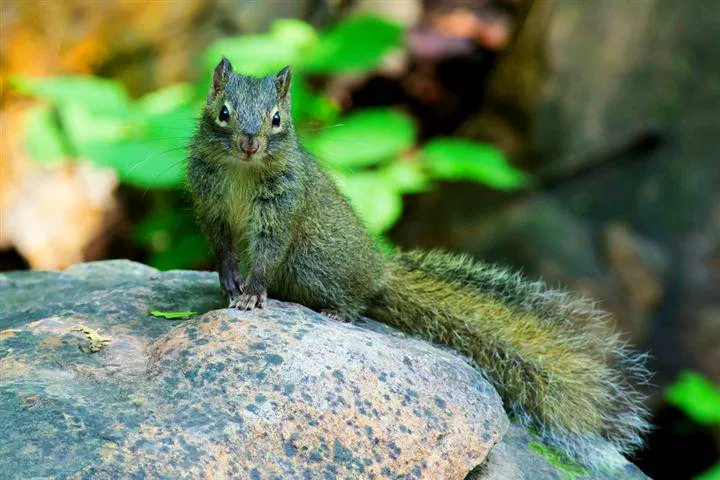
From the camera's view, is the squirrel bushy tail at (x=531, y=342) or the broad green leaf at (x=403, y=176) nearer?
the squirrel bushy tail at (x=531, y=342)

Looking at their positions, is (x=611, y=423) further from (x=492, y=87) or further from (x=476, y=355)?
(x=492, y=87)

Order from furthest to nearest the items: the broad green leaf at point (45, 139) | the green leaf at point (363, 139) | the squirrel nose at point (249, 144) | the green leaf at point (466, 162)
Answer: the broad green leaf at point (45, 139) < the green leaf at point (466, 162) < the green leaf at point (363, 139) < the squirrel nose at point (249, 144)

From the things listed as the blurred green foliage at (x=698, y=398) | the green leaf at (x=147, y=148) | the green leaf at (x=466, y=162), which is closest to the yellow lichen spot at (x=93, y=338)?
the green leaf at (x=147, y=148)

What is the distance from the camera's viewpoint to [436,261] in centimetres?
404

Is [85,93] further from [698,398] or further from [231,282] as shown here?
[698,398]

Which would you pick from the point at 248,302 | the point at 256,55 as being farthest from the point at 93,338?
the point at 256,55

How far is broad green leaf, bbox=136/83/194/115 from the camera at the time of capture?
233 inches

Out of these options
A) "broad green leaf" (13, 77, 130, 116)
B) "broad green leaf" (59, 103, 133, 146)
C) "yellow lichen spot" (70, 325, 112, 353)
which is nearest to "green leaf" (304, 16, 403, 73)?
"broad green leaf" (13, 77, 130, 116)

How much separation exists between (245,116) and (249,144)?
116 mm

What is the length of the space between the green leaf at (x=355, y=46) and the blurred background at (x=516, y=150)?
0.02m

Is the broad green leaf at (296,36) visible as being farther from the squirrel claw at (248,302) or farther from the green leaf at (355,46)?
the squirrel claw at (248,302)

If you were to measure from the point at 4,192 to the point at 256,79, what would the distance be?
477 cm

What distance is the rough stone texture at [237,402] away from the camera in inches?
97.6

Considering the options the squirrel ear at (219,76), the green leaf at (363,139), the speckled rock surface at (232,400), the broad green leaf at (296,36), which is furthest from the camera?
the broad green leaf at (296,36)
